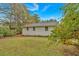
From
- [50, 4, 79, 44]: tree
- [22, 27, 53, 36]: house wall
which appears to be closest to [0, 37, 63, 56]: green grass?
[22, 27, 53, 36]: house wall

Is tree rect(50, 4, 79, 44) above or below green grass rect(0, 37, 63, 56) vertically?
above

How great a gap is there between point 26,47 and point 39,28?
0.33 m

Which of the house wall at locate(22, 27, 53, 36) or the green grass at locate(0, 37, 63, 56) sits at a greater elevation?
the house wall at locate(22, 27, 53, 36)

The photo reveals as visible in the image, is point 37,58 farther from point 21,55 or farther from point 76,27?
point 76,27

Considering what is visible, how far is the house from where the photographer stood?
7.90m

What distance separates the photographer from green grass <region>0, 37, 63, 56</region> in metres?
7.87

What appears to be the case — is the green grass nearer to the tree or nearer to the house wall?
the house wall

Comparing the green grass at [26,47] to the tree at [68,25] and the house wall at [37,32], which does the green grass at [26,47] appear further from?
the tree at [68,25]

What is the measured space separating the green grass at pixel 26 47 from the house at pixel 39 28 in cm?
7

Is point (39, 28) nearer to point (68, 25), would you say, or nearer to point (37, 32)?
point (37, 32)

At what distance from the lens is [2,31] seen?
792cm

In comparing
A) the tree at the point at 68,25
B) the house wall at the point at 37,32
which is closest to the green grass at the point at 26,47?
the house wall at the point at 37,32

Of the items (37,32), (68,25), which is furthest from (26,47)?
(68,25)

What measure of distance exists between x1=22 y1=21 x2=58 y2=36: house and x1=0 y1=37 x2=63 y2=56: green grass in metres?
0.07
